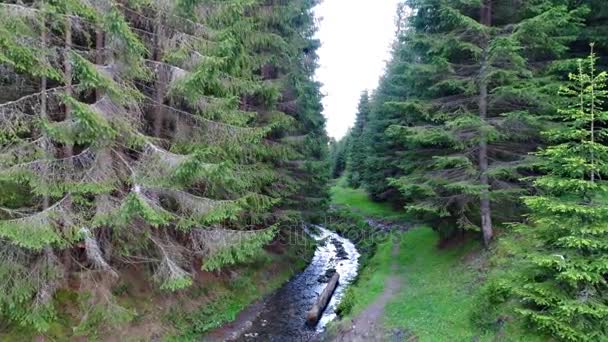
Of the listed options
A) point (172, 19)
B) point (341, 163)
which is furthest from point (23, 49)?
point (341, 163)

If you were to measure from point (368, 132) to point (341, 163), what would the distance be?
26315 mm

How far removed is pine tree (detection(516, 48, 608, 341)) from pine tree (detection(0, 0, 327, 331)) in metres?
6.55

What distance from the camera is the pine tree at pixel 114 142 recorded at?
27.9 ft

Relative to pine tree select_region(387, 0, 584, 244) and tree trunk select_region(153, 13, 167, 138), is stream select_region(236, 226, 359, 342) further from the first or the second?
tree trunk select_region(153, 13, 167, 138)

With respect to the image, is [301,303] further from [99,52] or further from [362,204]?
[362,204]

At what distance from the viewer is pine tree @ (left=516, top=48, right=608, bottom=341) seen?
303 inches

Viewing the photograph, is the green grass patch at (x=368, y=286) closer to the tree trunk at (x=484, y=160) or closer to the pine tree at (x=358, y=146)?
Answer: the tree trunk at (x=484, y=160)

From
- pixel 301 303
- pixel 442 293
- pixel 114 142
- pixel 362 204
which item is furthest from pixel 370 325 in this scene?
pixel 362 204

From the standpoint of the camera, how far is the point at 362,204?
3591 cm

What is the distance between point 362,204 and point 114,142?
92.6 feet

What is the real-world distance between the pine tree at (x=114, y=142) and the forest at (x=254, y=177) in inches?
2.1

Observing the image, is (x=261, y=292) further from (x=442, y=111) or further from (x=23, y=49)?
(x=23, y=49)

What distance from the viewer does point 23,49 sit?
814 cm

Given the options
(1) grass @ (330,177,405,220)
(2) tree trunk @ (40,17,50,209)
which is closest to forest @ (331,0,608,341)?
(2) tree trunk @ (40,17,50,209)
